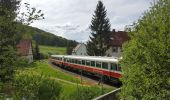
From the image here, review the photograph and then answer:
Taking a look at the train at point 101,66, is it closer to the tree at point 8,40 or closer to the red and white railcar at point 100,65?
the red and white railcar at point 100,65

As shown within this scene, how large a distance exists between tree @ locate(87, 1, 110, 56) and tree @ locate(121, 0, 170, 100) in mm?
59683

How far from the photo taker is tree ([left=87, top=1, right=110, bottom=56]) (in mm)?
73188

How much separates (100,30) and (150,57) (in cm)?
6310

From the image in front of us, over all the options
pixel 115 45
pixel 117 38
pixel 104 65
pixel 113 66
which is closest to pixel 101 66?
pixel 104 65

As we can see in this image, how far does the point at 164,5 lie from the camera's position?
41.7 feet

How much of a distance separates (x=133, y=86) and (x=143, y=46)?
58.4 inches

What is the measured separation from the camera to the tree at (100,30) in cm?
7319

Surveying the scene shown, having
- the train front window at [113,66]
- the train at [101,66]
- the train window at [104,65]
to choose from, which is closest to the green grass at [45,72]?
the train at [101,66]

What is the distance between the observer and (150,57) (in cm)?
1176

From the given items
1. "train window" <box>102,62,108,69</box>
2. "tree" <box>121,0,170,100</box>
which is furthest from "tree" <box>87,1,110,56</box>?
"tree" <box>121,0,170,100</box>

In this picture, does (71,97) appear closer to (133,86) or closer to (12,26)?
(133,86)

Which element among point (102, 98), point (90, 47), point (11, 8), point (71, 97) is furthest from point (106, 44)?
point (11, 8)

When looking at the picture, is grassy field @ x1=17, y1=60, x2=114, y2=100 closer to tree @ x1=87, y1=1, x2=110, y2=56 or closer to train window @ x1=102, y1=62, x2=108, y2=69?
train window @ x1=102, y1=62, x2=108, y2=69

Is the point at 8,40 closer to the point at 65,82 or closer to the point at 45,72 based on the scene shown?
the point at 65,82
